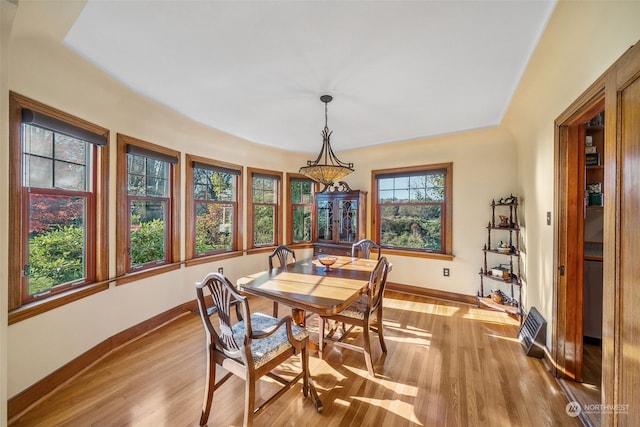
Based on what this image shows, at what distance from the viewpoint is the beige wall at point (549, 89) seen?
1.32 meters

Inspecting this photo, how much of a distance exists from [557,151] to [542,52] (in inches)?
31.8

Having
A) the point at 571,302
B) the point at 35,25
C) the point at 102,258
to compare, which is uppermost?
the point at 35,25

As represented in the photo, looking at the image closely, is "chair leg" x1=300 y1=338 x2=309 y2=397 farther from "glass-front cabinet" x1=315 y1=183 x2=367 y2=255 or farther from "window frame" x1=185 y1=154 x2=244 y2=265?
"glass-front cabinet" x1=315 y1=183 x2=367 y2=255

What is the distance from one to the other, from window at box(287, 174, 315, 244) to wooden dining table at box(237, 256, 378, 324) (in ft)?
6.46

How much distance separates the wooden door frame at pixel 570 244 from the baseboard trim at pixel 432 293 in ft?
5.77

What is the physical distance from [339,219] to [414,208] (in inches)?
53.3

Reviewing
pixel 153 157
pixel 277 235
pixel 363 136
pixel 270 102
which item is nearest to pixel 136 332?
pixel 153 157

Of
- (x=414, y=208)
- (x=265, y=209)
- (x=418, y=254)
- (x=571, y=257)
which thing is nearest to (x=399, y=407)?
(x=571, y=257)

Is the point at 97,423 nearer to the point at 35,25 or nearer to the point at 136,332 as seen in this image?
the point at 136,332

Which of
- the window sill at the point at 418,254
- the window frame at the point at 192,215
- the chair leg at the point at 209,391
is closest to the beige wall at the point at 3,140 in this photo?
the chair leg at the point at 209,391

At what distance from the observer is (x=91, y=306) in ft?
7.48

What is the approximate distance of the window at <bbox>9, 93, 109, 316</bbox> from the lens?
176cm

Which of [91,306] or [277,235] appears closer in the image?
[91,306]

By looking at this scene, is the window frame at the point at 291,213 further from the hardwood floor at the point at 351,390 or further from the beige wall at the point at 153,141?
the hardwood floor at the point at 351,390
